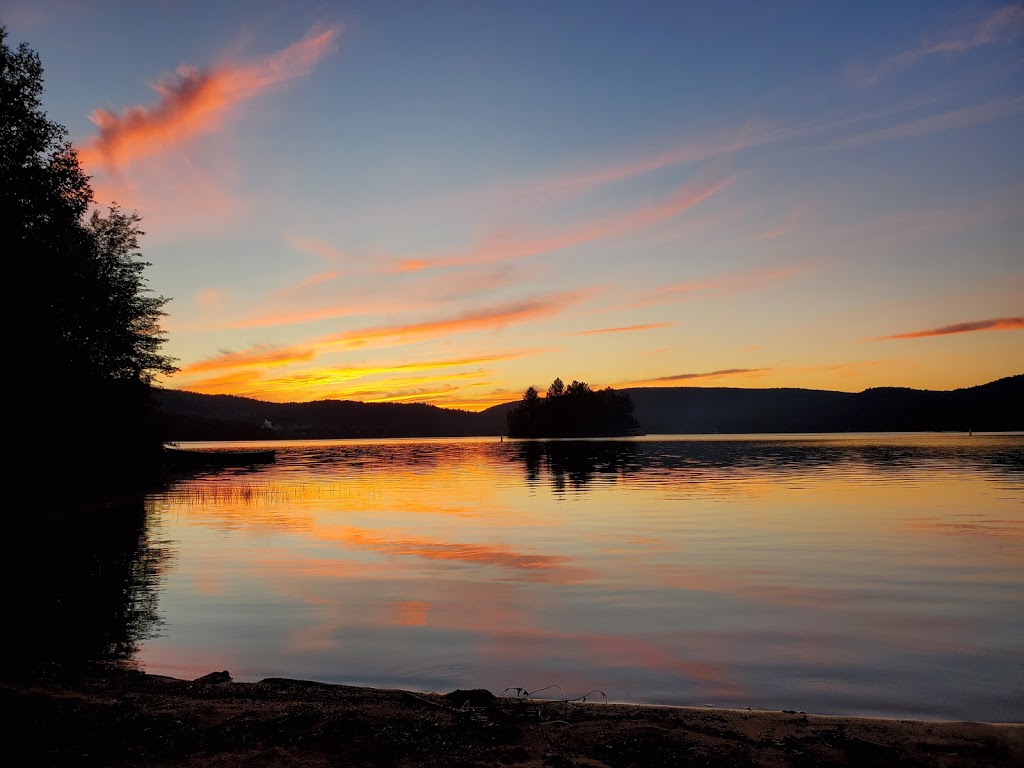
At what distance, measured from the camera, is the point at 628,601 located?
19.7 meters

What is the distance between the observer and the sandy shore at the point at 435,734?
8.47 meters

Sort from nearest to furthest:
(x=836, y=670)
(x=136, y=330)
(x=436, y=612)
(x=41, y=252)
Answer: (x=836, y=670) < (x=436, y=612) < (x=41, y=252) < (x=136, y=330)

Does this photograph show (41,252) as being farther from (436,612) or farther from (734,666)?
(734,666)

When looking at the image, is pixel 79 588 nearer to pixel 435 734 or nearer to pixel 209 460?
pixel 435 734

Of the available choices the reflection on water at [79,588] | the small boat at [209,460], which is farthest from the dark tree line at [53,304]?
the small boat at [209,460]

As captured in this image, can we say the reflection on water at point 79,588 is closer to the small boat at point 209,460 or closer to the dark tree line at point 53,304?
the dark tree line at point 53,304

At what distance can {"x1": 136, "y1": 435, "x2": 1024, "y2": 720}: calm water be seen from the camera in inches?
517

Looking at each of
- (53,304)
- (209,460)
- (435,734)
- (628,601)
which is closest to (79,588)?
(628,601)

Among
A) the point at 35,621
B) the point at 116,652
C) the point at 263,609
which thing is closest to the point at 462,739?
the point at 116,652

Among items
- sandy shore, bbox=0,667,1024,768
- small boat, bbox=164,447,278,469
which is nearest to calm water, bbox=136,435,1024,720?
sandy shore, bbox=0,667,1024,768

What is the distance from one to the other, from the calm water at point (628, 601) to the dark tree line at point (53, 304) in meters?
11.4

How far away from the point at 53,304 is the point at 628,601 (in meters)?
40.6

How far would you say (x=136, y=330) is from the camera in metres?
73.9

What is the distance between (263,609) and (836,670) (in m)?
13.6
